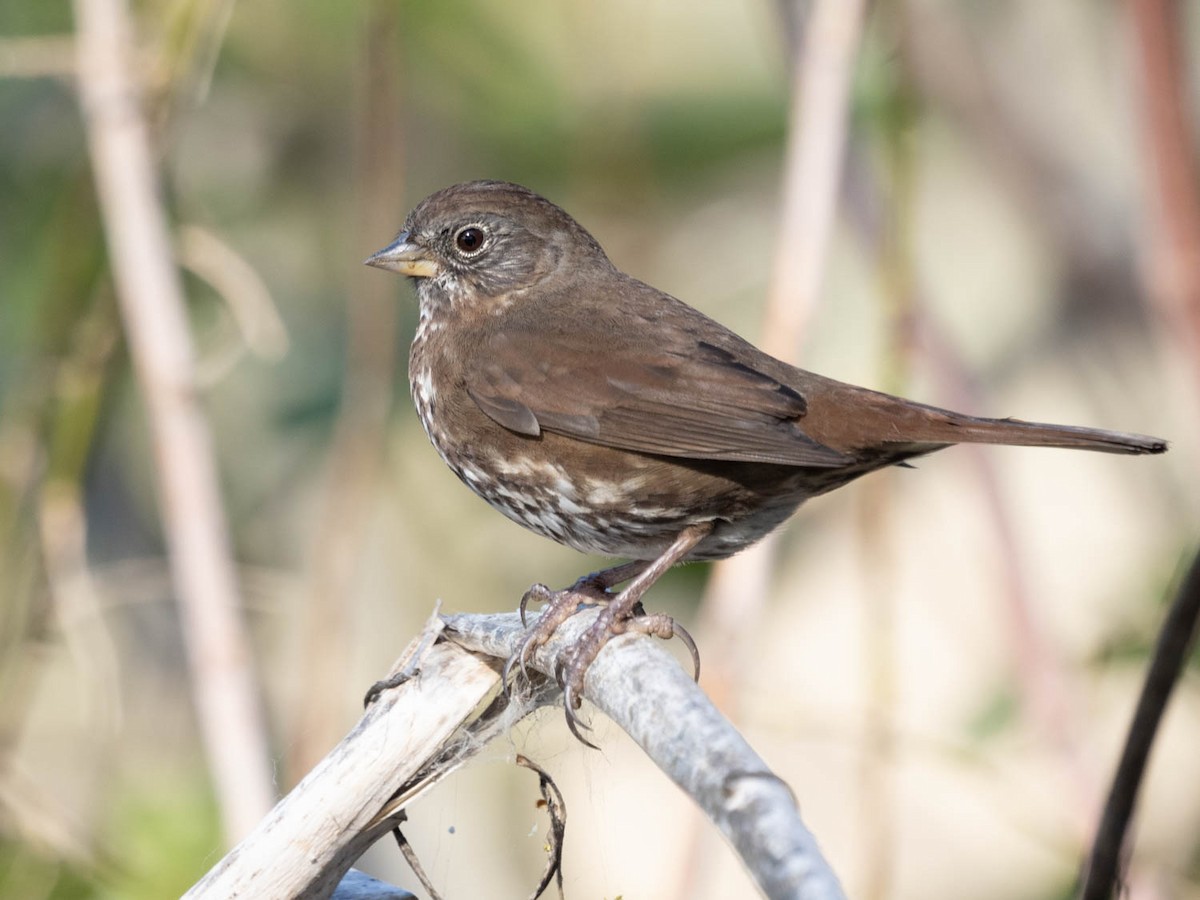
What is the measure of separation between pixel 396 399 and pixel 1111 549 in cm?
246

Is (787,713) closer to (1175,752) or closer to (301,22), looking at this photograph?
(1175,752)

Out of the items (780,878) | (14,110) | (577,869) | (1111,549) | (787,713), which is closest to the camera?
(780,878)

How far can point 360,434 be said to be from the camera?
→ 404 centimetres

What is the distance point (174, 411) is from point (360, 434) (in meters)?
0.79

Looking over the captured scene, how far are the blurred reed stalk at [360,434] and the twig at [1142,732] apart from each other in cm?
260

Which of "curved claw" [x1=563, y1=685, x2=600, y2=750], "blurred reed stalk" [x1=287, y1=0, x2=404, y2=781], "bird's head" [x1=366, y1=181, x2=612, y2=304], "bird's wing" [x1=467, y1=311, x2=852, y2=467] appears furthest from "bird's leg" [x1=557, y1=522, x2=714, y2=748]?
"blurred reed stalk" [x1=287, y1=0, x2=404, y2=781]

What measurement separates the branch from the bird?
1.30 feet

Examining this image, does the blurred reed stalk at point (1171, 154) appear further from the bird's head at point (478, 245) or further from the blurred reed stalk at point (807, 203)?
the bird's head at point (478, 245)

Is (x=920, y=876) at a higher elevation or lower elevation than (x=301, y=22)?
lower

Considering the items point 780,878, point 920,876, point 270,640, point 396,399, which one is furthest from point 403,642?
point 780,878

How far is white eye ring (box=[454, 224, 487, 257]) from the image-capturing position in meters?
3.31

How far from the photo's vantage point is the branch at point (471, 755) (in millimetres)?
→ 1219

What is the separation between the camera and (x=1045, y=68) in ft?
16.4

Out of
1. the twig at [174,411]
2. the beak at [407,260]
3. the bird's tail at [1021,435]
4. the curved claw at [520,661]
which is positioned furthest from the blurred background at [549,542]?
the curved claw at [520,661]
